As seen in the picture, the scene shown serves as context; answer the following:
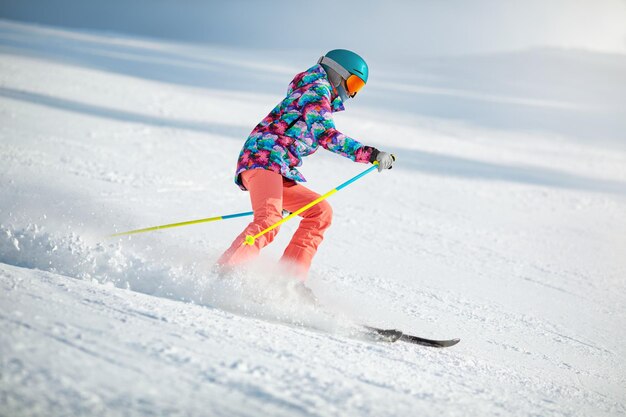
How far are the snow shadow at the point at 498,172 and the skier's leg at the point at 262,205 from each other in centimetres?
591

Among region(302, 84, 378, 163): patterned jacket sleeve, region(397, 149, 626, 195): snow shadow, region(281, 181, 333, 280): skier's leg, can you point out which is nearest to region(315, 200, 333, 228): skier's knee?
region(281, 181, 333, 280): skier's leg

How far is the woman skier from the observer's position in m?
3.29

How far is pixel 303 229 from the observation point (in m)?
3.55

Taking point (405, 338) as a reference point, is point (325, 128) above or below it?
above

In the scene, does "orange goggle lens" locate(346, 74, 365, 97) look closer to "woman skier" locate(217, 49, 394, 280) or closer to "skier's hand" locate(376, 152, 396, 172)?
"woman skier" locate(217, 49, 394, 280)

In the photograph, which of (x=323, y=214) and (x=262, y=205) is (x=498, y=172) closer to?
(x=323, y=214)

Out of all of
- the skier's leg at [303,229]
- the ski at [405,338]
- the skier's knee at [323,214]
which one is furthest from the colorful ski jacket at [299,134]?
the ski at [405,338]

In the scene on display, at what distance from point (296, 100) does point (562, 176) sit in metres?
8.03

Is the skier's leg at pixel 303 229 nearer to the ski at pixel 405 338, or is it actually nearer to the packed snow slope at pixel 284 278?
the packed snow slope at pixel 284 278

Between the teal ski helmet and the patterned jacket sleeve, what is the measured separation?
0.19 m

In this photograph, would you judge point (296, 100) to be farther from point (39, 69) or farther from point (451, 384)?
point (39, 69)

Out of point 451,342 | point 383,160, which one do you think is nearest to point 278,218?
point 383,160

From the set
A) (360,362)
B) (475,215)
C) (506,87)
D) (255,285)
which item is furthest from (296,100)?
(506,87)

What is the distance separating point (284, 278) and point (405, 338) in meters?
0.76
